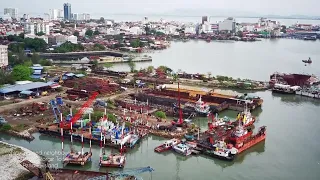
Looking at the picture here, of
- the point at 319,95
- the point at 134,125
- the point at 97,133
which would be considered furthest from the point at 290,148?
the point at 319,95

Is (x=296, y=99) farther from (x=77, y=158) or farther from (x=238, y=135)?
(x=77, y=158)

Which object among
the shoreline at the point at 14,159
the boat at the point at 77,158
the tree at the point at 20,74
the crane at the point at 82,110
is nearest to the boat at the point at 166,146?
the boat at the point at 77,158

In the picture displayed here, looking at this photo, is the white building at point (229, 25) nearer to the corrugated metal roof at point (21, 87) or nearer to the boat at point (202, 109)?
the corrugated metal roof at point (21, 87)

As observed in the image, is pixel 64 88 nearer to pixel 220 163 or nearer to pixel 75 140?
pixel 75 140

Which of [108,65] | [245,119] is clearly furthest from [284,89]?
[108,65]

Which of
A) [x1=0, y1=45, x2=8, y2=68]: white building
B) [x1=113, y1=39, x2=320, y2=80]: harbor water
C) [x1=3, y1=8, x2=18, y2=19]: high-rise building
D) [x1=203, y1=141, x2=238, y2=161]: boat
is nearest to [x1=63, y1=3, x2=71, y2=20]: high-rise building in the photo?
[x1=3, y1=8, x2=18, y2=19]: high-rise building

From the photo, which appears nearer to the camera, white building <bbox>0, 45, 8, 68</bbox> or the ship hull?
the ship hull

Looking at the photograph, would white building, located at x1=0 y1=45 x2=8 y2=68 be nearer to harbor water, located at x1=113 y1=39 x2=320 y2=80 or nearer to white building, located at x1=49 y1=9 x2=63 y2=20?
harbor water, located at x1=113 y1=39 x2=320 y2=80
